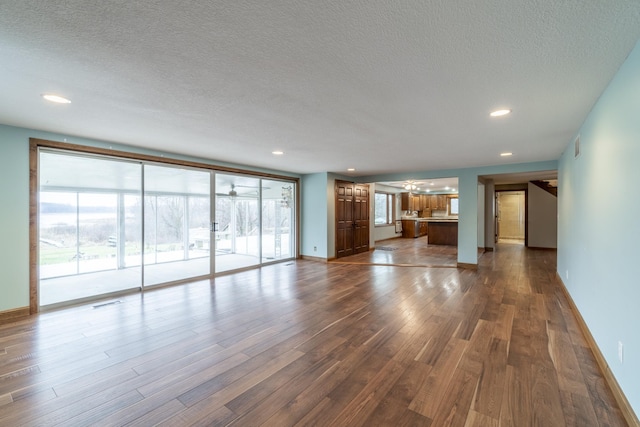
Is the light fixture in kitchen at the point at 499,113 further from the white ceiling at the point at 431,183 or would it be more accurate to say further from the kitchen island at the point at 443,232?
the kitchen island at the point at 443,232

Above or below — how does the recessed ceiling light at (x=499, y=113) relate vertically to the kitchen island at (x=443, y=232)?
above

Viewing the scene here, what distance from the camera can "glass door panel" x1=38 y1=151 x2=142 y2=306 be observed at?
4318 millimetres

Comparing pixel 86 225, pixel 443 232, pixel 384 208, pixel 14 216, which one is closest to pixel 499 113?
pixel 14 216

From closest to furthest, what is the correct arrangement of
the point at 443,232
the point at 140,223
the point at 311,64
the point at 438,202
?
the point at 311,64, the point at 140,223, the point at 443,232, the point at 438,202

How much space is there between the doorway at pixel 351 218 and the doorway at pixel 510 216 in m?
7.13

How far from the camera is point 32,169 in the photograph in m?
3.57

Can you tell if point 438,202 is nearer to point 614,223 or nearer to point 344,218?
point 344,218

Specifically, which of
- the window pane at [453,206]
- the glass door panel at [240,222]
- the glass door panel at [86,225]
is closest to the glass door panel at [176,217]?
the glass door panel at [86,225]

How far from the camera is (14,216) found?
11.3 feet

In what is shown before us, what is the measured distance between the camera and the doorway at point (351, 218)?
308 inches

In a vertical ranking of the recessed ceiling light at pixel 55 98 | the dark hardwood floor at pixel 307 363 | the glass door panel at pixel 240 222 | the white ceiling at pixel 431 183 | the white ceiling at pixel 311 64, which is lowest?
the dark hardwood floor at pixel 307 363

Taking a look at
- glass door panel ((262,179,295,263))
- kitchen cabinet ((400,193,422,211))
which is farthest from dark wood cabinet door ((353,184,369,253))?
kitchen cabinet ((400,193,422,211))

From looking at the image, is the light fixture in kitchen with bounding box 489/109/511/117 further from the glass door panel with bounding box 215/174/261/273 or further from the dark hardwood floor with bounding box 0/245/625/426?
the glass door panel with bounding box 215/174/261/273

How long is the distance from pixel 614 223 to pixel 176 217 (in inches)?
263
